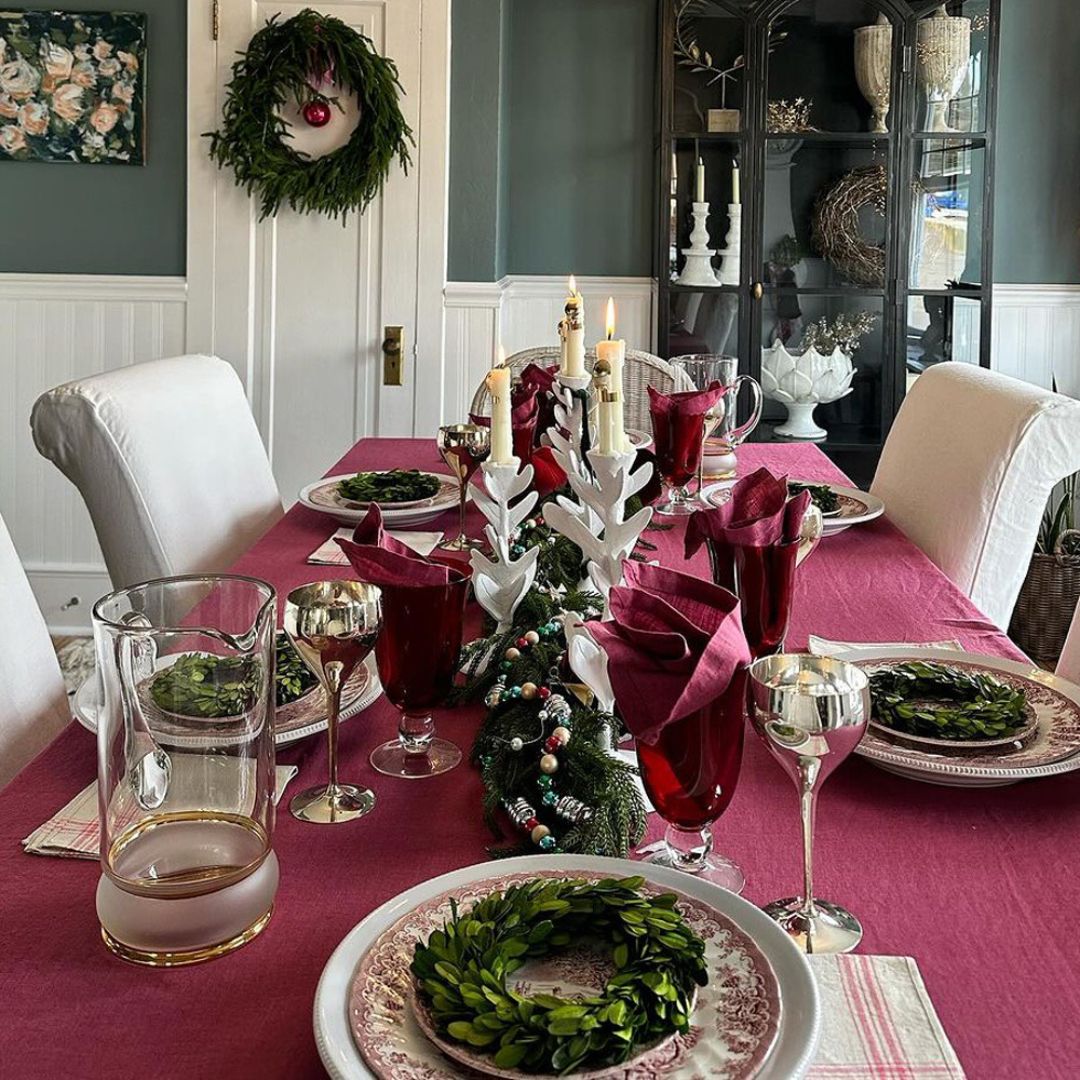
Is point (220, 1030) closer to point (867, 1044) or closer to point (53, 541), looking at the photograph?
point (867, 1044)

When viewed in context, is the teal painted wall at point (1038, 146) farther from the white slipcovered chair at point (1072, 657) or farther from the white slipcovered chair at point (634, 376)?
the white slipcovered chair at point (1072, 657)

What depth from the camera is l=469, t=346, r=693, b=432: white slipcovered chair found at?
9.62 ft

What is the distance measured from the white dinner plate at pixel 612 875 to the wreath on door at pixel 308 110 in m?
3.09

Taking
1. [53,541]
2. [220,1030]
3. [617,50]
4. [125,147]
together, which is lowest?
[53,541]

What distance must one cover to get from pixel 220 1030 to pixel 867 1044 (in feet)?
1.15

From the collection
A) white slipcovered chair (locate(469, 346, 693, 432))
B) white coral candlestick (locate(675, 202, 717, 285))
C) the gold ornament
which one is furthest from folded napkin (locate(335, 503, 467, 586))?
the gold ornament

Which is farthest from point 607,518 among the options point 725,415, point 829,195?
point 829,195

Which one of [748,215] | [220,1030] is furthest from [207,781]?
[748,215]

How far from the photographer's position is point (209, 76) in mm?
3650

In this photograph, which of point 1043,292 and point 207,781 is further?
point 1043,292

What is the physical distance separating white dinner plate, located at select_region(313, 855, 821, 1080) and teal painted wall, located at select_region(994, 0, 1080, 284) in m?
3.79

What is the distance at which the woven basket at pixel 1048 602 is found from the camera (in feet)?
11.7

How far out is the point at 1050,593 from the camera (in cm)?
361

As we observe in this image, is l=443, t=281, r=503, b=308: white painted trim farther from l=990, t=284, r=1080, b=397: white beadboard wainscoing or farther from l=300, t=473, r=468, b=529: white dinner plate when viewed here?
l=300, t=473, r=468, b=529: white dinner plate
